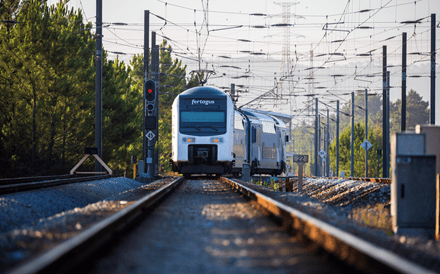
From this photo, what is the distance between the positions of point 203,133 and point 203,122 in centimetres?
49

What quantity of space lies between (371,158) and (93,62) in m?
48.0

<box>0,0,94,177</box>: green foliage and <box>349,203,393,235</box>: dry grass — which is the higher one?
<box>0,0,94,177</box>: green foliage

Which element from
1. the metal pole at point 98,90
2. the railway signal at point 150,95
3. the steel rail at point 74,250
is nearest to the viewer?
the steel rail at point 74,250

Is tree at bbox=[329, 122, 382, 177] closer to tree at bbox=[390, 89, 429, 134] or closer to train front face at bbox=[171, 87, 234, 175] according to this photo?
train front face at bbox=[171, 87, 234, 175]

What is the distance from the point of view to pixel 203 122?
23.3m

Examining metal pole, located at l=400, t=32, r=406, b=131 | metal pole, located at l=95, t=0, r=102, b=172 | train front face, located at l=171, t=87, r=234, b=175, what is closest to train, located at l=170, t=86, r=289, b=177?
train front face, located at l=171, t=87, r=234, b=175

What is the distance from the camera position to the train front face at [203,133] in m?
23.0

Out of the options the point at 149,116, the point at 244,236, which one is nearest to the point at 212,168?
the point at 149,116

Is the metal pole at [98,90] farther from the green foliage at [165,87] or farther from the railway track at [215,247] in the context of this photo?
the green foliage at [165,87]

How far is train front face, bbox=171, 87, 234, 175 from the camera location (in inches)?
906

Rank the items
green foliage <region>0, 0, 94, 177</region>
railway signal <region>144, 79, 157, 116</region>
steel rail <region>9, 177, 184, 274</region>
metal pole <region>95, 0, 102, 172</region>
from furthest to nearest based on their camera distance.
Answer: green foliage <region>0, 0, 94, 177</region> → metal pole <region>95, 0, 102, 172</region> → railway signal <region>144, 79, 157, 116</region> → steel rail <region>9, 177, 184, 274</region>

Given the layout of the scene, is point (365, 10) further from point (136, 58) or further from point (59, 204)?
point (136, 58)

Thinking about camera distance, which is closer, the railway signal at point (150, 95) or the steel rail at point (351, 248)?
the steel rail at point (351, 248)

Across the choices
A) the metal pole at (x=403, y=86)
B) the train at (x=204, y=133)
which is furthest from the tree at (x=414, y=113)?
the train at (x=204, y=133)
